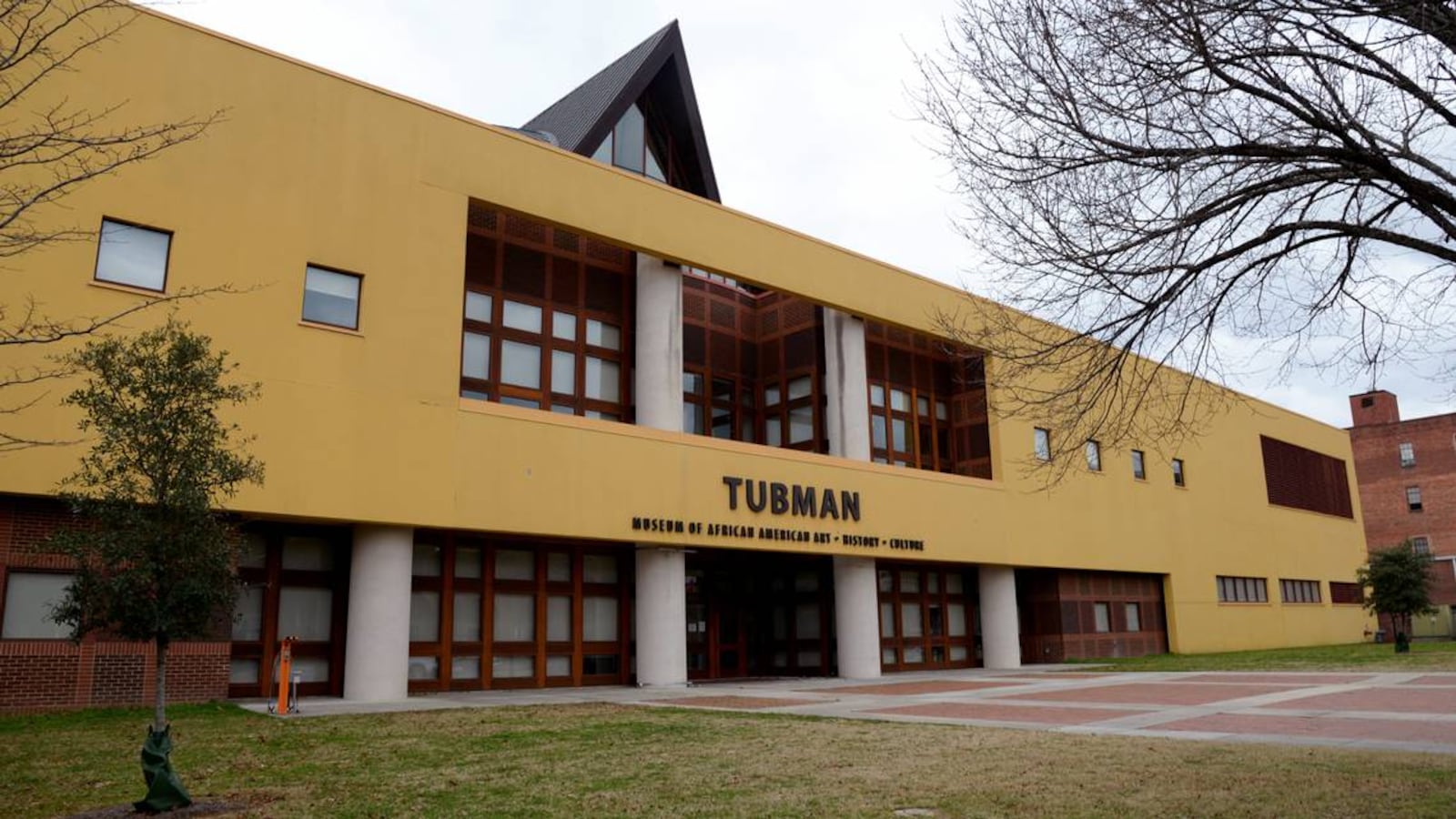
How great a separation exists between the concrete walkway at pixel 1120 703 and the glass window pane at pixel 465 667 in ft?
1.83

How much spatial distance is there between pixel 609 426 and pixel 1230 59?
16.1 metres

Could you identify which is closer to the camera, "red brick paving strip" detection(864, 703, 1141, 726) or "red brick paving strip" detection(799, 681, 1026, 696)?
"red brick paving strip" detection(864, 703, 1141, 726)

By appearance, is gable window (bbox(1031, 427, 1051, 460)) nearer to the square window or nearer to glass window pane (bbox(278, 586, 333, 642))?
the square window

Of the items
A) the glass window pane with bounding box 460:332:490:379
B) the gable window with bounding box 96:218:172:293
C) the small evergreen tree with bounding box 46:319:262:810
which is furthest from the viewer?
the glass window pane with bounding box 460:332:490:379

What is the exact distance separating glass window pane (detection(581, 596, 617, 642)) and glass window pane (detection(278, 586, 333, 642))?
18.6 ft

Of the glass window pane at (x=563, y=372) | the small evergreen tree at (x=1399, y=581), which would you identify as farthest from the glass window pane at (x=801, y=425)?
the small evergreen tree at (x=1399, y=581)

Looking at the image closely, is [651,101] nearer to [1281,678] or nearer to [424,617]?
[424,617]

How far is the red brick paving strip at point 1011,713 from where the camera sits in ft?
49.3

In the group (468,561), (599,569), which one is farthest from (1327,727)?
(468,561)

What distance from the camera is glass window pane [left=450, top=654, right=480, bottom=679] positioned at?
70.6 feet

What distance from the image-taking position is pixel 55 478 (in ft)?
51.8

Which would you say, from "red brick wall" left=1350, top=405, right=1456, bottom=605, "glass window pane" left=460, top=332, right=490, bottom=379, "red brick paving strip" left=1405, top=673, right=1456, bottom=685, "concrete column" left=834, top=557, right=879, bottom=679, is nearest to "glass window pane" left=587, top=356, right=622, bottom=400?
"glass window pane" left=460, top=332, right=490, bottom=379

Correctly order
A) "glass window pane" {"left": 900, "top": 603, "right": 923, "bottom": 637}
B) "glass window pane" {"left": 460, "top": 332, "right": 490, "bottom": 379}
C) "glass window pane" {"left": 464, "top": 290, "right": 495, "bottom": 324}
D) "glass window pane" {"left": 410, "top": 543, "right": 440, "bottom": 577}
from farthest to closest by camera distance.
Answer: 1. "glass window pane" {"left": 900, "top": 603, "right": 923, "bottom": 637}
2. "glass window pane" {"left": 464, "top": 290, "right": 495, "bottom": 324}
3. "glass window pane" {"left": 460, "top": 332, "right": 490, "bottom": 379}
4. "glass window pane" {"left": 410, "top": 543, "right": 440, "bottom": 577}

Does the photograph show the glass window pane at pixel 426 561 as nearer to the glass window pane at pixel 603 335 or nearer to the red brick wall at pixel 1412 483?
the glass window pane at pixel 603 335
